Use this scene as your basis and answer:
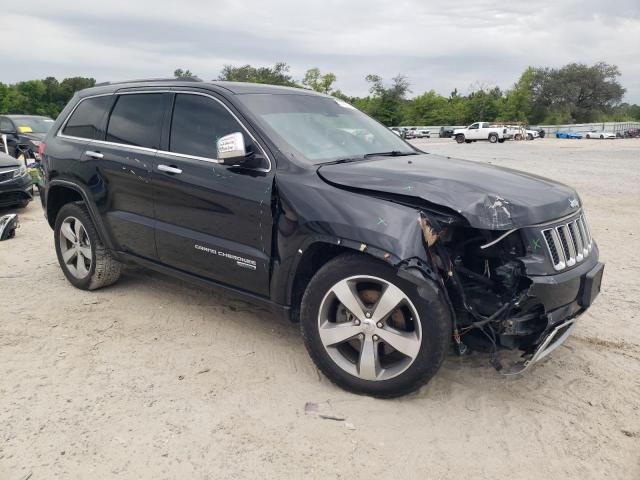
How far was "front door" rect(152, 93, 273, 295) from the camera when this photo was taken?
3496 mm

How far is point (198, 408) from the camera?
3117 millimetres

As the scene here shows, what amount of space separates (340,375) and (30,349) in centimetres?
232

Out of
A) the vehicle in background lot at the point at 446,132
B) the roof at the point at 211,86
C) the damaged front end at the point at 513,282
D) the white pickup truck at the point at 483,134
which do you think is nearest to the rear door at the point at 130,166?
the roof at the point at 211,86

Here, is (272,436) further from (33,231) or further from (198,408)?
(33,231)

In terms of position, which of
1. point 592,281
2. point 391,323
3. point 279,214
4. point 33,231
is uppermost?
point 279,214

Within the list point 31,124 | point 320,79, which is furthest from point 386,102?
point 31,124

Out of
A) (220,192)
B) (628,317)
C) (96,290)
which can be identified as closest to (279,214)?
(220,192)

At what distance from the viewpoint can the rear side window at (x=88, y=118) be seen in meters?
4.71

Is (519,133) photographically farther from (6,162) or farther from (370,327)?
(370,327)

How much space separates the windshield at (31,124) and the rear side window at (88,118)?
12.5m

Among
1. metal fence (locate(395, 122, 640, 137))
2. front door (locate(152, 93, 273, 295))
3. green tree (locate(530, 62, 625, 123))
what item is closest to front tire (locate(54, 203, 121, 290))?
front door (locate(152, 93, 273, 295))

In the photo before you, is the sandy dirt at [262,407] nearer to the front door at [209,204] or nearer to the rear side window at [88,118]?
the front door at [209,204]

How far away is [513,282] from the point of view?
293cm

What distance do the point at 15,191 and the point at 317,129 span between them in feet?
23.9
